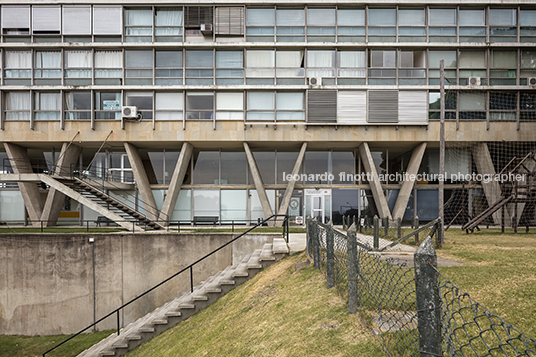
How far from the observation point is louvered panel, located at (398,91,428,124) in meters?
22.1

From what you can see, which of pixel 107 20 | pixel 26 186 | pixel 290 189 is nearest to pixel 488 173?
pixel 290 189

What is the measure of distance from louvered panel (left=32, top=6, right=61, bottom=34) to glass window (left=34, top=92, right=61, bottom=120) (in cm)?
443

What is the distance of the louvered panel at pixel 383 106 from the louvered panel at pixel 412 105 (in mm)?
367

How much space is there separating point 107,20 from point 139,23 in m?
2.13

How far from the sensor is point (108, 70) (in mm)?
22703

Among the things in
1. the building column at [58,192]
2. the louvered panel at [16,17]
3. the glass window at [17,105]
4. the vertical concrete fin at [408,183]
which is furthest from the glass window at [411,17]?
the glass window at [17,105]

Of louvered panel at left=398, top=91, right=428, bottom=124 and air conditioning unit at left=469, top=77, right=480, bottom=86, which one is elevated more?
air conditioning unit at left=469, top=77, right=480, bottom=86

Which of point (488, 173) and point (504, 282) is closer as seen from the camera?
Answer: point (504, 282)

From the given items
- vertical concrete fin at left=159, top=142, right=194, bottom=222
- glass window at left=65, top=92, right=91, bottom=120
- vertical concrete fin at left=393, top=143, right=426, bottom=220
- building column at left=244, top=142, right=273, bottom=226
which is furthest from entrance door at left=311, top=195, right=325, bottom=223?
glass window at left=65, top=92, right=91, bottom=120

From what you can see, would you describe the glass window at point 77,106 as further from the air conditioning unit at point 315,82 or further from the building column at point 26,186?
the air conditioning unit at point 315,82

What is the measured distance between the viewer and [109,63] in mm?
22703

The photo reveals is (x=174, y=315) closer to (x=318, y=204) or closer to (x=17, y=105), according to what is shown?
(x=318, y=204)

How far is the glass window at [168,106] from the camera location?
74.4ft

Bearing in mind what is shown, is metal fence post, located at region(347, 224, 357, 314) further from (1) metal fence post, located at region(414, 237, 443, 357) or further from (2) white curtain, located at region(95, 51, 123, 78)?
(2) white curtain, located at region(95, 51, 123, 78)
